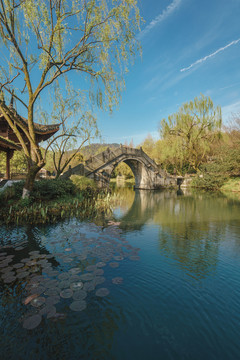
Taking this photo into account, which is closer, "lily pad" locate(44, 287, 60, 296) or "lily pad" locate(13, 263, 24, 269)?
"lily pad" locate(44, 287, 60, 296)

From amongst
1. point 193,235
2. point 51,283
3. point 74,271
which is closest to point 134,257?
point 74,271

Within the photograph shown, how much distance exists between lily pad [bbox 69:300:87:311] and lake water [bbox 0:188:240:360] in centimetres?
2

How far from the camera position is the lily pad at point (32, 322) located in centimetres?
250

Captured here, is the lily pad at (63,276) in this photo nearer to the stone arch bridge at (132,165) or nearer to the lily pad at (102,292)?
the lily pad at (102,292)

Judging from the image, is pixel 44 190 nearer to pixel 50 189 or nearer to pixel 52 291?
pixel 50 189

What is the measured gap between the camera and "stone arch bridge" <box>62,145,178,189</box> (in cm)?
1936

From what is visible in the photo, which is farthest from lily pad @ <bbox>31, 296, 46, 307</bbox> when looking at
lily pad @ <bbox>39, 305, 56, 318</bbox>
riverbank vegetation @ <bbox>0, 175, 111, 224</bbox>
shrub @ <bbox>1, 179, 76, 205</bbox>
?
shrub @ <bbox>1, 179, 76, 205</bbox>

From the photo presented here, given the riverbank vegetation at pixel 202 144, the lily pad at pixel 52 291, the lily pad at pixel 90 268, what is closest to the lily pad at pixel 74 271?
the lily pad at pixel 90 268

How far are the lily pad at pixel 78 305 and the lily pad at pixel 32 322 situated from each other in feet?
1.50

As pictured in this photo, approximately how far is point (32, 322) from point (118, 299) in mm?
1358

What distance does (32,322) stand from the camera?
8.36 feet

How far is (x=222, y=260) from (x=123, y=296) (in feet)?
9.88

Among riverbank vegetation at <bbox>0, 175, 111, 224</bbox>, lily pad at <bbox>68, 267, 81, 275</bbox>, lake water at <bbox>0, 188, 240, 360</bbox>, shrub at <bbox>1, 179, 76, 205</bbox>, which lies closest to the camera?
lake water at <bbox>0, 188, 240, 360</bbox>

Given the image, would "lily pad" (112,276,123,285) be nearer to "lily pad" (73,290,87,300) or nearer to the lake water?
the lake water
